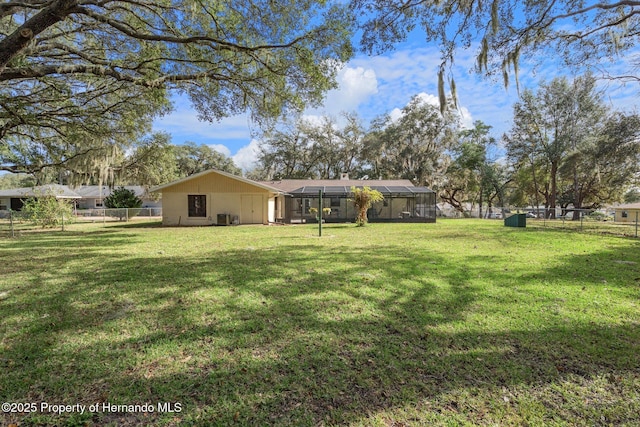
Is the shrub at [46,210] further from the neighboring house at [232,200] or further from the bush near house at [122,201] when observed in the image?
the bush near house at [122,201]

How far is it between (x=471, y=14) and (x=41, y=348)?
28.2 ft

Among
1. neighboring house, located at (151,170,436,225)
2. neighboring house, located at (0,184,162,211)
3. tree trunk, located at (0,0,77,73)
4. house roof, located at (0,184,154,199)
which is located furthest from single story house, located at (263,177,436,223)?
tree trunk, located at (0,0,77,73)

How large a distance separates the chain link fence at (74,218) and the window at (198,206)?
595 centimetres

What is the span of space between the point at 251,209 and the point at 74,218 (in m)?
10.7

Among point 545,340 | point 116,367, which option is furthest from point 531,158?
point 116,367

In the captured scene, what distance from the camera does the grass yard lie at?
2.07m

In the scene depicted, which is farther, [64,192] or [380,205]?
[64,192]

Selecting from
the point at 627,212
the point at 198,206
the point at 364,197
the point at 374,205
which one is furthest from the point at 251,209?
the point at 627,212

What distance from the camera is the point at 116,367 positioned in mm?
2559

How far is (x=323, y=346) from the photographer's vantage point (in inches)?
114

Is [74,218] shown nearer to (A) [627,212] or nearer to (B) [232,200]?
(B) [232,200]

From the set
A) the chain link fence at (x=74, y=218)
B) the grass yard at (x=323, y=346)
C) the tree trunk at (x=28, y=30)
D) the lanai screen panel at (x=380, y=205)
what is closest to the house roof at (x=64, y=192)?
the chain link fence at (x=74, y=218)

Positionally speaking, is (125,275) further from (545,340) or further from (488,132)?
(488,132)

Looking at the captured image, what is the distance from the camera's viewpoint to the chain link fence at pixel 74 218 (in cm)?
1493
